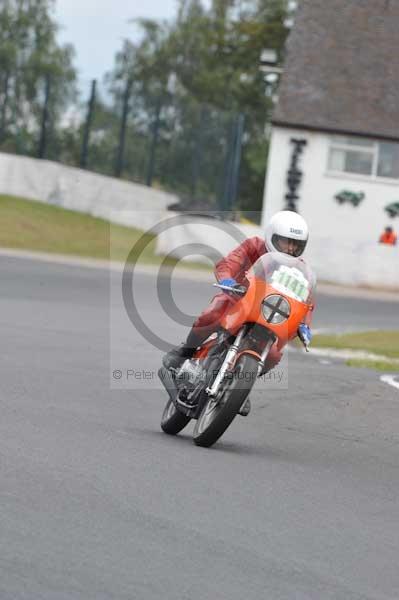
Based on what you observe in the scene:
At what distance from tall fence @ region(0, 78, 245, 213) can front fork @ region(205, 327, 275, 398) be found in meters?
30.6

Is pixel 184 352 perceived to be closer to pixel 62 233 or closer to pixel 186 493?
pixel 186 493

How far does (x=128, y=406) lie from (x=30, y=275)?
45.7 feet

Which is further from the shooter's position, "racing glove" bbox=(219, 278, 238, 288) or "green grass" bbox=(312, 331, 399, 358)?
"green grass" bbox=(312, 331, 399, 358)

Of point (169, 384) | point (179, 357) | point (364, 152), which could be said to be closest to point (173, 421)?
point (169, 384)

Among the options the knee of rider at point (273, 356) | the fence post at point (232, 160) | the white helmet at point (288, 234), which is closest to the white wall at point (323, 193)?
the fence post at point (232, 160)

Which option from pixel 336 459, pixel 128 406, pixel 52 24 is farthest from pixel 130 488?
pixel 52 24

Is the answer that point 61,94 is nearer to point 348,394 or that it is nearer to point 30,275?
point 30,275

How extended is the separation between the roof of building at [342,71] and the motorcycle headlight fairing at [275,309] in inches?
1123

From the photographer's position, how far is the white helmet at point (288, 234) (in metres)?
8.77

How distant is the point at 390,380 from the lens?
14.1 meters

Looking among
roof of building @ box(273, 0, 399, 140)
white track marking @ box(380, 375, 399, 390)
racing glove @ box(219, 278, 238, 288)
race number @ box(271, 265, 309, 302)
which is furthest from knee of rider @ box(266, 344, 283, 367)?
roof of building @ box(273, 0, 399, 140)

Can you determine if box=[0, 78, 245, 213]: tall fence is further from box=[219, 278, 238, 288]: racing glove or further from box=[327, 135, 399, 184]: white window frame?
box=[219, 278, 238, 288]: racing glove

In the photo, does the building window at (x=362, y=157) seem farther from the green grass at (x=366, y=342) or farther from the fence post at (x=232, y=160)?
the green grass at (x=366, y=342)

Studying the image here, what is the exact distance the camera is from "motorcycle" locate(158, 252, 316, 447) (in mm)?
8227
